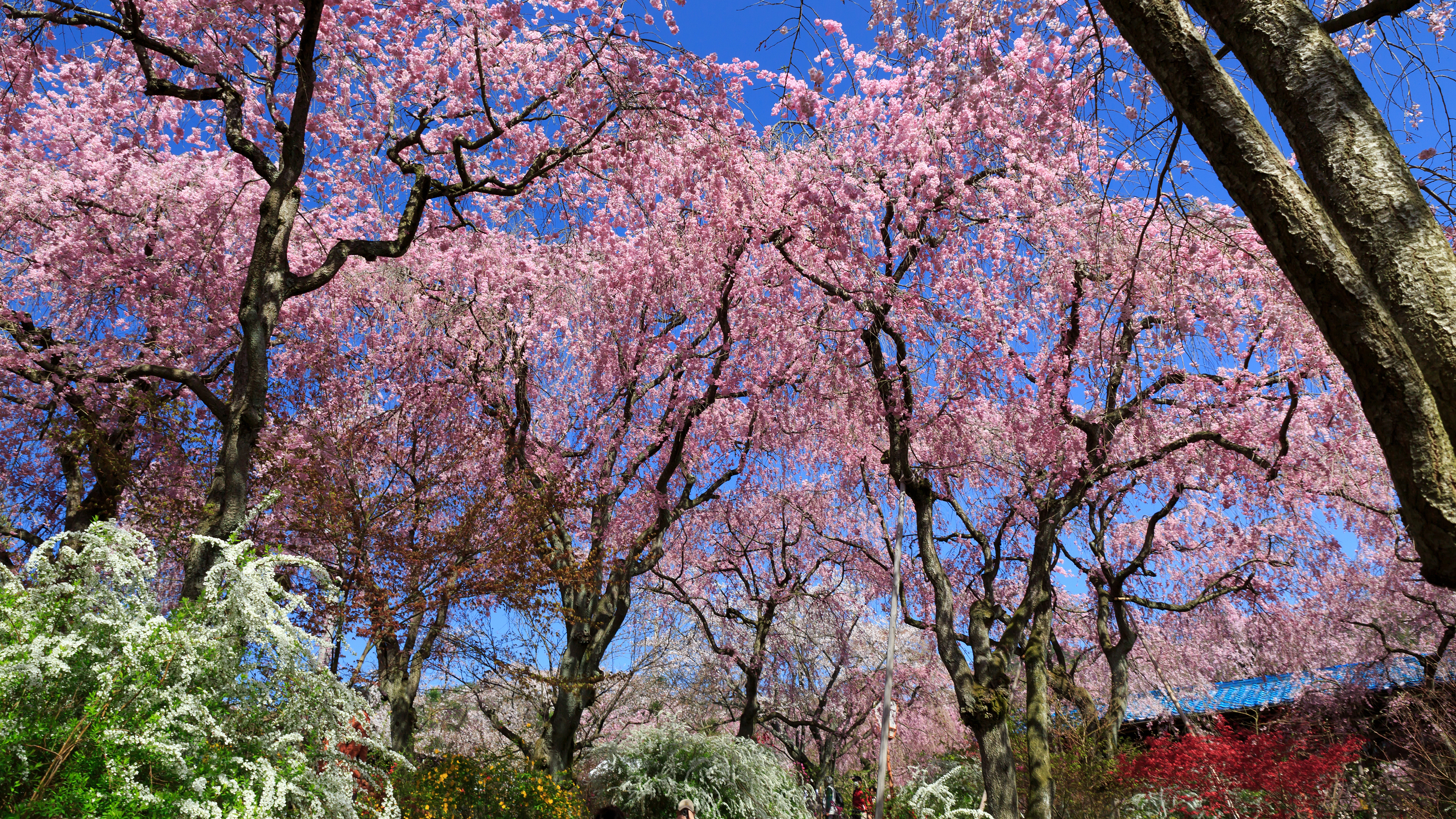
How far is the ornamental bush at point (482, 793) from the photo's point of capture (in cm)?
897

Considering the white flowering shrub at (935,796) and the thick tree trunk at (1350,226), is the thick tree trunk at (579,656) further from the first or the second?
the thick tree trunk at (1350,226)

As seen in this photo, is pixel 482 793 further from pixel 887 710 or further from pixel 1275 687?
pixel 1275 687

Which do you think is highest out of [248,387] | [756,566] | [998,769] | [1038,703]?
[756,566]

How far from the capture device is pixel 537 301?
13797mm

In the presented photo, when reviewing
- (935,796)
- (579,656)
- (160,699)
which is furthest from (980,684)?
(160,699)

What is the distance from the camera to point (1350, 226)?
8.36ft

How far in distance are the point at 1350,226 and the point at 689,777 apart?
11.5 metres

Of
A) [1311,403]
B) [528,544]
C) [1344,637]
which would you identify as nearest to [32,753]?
[528,544]

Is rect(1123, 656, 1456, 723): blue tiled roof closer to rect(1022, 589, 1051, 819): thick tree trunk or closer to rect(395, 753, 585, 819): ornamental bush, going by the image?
rect(1022, 589, 1051, 819): thick tree trunk

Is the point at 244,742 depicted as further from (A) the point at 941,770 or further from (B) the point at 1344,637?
(B) the point at 1344,637

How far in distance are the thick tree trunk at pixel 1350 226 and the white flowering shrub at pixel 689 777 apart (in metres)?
10.9

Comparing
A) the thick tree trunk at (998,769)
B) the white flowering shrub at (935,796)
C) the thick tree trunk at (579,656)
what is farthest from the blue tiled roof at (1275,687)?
the thick tree trunk at (579,656)

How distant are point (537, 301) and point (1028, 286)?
7.47 m

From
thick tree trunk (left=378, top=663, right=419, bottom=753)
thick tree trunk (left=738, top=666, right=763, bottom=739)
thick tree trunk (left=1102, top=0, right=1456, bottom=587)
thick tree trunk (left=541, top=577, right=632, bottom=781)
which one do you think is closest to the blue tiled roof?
thick tree trunk (left=738, top=666, right=763, bottom=739)
